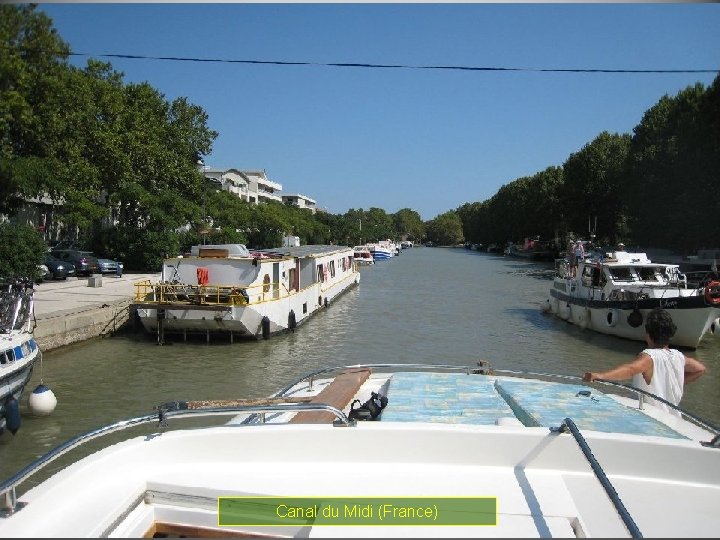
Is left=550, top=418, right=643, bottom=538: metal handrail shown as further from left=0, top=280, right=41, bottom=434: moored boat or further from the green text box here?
left=0, top=280, right=41, bottom=434: moored boat

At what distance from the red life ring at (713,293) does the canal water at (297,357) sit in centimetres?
167

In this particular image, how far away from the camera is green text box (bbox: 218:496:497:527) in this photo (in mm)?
3176

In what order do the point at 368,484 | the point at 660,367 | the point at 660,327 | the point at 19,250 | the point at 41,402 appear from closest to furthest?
the point at 368,484 → the point at 660,327 → the point at 660,367 → the point at 41,402 → the point at 19,250

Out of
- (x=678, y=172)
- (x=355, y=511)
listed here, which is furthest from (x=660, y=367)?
(x=678, y=172)

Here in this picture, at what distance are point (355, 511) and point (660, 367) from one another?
318 centimetres

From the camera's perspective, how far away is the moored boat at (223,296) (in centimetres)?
1889

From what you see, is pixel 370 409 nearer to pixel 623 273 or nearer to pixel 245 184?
pixel 623 273

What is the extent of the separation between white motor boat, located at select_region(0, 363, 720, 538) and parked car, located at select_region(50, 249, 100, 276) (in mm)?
A: 30675

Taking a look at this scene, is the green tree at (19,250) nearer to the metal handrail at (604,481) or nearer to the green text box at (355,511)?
the green text box at (355,511)

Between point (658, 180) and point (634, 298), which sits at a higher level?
point (658, 180)

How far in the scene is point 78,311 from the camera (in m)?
19.2

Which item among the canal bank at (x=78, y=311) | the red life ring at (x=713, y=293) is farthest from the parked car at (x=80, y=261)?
the red life ring at (x=713, y=293)

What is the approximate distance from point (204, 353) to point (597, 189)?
6663cm

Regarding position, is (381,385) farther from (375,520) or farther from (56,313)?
(56,313)
